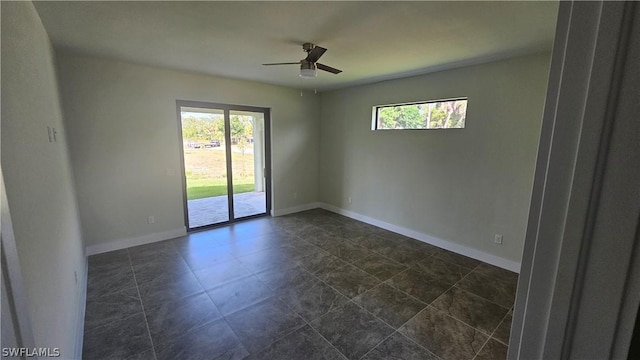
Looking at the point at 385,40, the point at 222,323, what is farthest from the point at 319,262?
the point at 385,40

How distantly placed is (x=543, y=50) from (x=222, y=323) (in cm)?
422

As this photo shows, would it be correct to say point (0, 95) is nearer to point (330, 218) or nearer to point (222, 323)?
point (222, 323)

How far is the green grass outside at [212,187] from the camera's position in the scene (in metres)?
4.81

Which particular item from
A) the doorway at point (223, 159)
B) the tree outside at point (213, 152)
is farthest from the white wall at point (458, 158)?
the tree outside at point (213, 152)

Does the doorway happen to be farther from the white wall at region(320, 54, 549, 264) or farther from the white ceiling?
the white wall at region(320, 54, 549, 264)

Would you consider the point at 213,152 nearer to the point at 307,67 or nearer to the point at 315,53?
the point at 307,67

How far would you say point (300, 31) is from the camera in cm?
246

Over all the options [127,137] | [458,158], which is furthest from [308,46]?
[127,137]

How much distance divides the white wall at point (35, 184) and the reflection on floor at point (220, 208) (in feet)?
9.16

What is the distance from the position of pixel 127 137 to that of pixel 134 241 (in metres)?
1.50

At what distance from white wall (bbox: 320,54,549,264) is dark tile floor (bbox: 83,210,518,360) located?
0.48 meters

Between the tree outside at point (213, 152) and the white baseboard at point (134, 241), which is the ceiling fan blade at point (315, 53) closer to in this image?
the tree outside at point (213, 152)

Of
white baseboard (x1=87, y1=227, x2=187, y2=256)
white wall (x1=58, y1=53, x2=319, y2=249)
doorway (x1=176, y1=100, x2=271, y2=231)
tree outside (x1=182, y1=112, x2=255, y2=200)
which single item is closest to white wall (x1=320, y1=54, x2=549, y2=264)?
doorway (x1=176, y1=100, x2=271, y2=231)

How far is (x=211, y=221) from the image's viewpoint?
16.4ft
